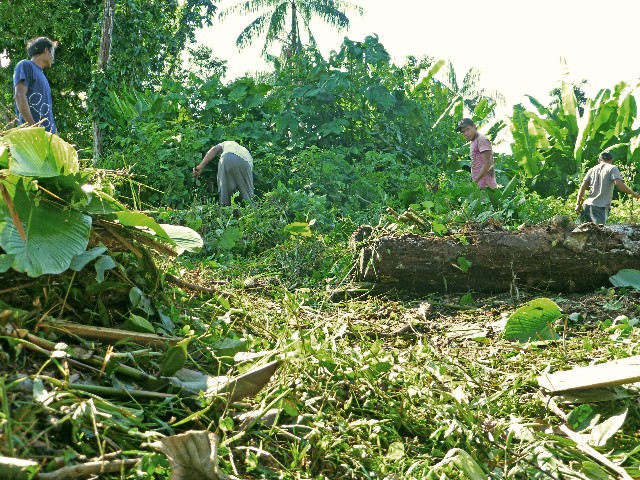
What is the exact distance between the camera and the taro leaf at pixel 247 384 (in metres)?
2.28

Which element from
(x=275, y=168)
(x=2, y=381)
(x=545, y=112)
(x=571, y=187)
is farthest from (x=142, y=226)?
(x=545, y=112)

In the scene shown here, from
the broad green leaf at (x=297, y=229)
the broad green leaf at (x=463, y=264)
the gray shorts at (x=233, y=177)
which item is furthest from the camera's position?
the gray shorts at (x=233, y=177)

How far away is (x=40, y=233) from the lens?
2432 mm

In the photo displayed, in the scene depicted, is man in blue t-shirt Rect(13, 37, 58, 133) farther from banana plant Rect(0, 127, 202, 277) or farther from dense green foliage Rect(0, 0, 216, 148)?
dense green foliage Rect(0, 0, 216, 148)

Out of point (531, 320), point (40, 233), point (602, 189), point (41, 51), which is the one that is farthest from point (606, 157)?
point (40, 233)

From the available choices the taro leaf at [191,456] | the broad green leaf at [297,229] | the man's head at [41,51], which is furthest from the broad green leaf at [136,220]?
the man's head at [41,51]

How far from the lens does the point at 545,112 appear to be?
1395 centimetres

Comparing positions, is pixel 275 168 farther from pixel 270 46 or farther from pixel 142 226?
pixel 270 46

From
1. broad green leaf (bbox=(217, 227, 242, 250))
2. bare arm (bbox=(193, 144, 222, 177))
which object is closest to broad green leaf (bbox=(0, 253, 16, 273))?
broad green leaf (bbox=(217, 227, 242, 250))

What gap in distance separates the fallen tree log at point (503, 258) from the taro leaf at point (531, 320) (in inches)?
47.4

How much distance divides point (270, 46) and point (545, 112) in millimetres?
13075

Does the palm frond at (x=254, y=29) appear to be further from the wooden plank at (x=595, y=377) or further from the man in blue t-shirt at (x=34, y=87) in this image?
the wooden plank at (x=595, y=377)

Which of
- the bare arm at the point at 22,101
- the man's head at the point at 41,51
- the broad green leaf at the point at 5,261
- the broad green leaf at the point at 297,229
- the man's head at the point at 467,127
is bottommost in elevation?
the broad green leaf at the point at 297,229

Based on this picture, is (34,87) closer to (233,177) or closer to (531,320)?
(233,177)
